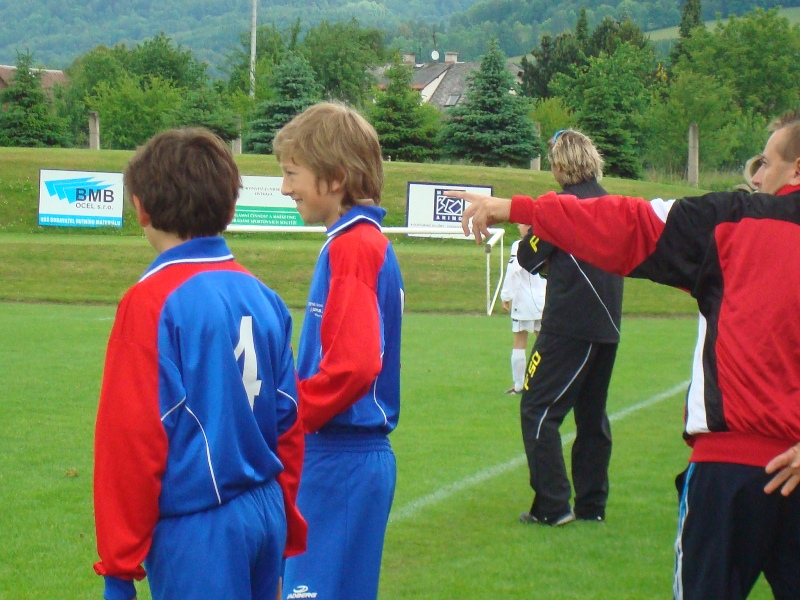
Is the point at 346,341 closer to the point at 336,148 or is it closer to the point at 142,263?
the point at 336,148

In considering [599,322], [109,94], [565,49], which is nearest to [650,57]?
[565,49]

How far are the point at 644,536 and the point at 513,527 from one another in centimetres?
81

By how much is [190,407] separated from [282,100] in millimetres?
39757

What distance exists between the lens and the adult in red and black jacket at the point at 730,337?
10.2ft

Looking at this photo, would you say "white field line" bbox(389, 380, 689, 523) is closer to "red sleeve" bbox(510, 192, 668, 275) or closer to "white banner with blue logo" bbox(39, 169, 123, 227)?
"red sleeve" bbox(510, 192, 668, 275)

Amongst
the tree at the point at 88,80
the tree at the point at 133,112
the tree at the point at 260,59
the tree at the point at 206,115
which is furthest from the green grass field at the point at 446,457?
the tree at the point at 88,80

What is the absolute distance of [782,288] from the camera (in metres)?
3.11

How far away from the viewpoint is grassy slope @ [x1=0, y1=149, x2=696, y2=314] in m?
22.8

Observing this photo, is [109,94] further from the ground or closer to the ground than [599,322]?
further from the ground

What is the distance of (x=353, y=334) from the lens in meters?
3.21

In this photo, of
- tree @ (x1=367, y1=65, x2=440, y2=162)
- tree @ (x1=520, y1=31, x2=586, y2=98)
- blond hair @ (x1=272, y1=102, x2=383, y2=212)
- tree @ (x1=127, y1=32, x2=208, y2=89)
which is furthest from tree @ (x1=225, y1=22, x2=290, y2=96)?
blond hair @ (x1=272, y1=102, x2=383, y2=212)

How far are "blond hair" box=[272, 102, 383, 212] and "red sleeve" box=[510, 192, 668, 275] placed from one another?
51 centimetres

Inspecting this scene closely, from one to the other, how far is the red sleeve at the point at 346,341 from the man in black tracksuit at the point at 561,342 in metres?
3.19

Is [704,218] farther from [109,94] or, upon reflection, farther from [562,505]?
[109,94]
